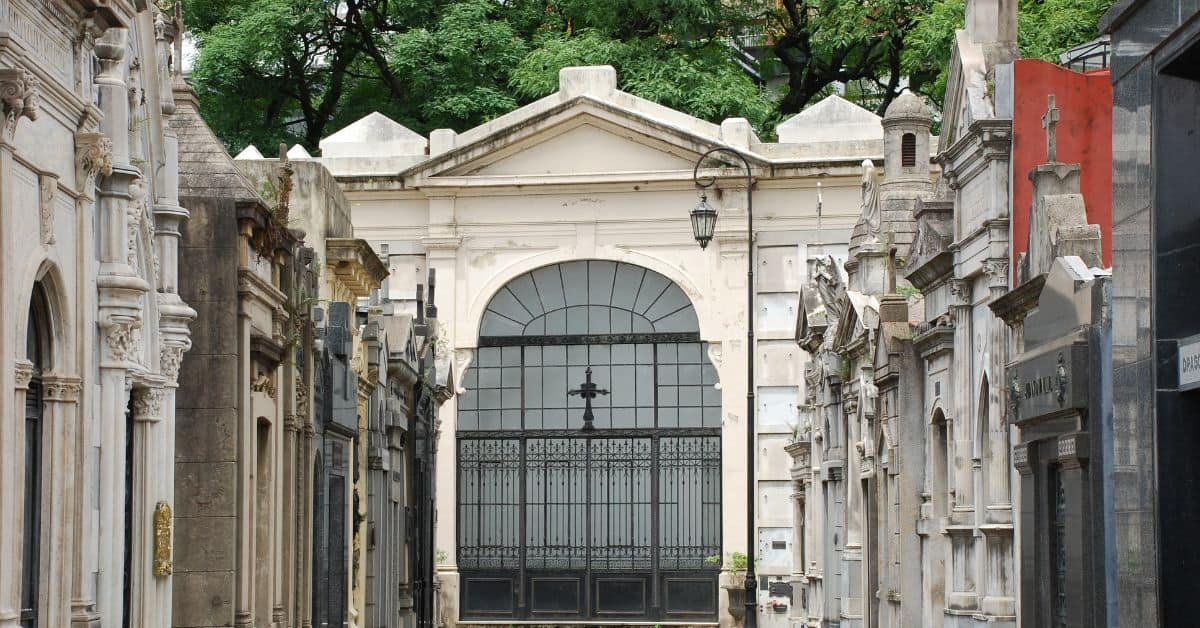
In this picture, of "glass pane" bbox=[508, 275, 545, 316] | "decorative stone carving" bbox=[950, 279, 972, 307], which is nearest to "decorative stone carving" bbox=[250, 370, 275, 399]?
"decorative stone carving" bbox=[950, 279, 972, 307]

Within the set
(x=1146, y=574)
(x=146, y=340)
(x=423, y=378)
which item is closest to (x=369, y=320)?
(x=423, y=378)

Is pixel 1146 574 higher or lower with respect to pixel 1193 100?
lower

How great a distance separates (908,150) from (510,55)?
2340 cm

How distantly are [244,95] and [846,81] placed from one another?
569 inches

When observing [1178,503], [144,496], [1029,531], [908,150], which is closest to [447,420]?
[908,150]

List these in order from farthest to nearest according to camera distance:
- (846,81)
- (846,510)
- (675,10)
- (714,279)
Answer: (846,81)
(675,10)
(714,279)
(846,510)

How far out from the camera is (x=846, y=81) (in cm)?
5134

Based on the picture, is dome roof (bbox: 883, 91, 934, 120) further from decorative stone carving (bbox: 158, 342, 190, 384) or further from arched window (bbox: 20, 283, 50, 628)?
arched window (bbox: 20, 283, 50, 628)

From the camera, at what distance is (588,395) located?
138 feet

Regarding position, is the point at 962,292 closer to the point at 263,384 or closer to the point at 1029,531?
the point at 1029,531

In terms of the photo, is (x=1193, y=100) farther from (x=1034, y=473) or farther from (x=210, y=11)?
(x=210, y=11)

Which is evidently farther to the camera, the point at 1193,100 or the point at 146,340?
the point at 146,340

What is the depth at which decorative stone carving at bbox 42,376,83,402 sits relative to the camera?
44.3 ft

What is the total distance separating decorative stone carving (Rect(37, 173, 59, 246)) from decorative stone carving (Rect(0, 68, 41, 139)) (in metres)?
0.76
